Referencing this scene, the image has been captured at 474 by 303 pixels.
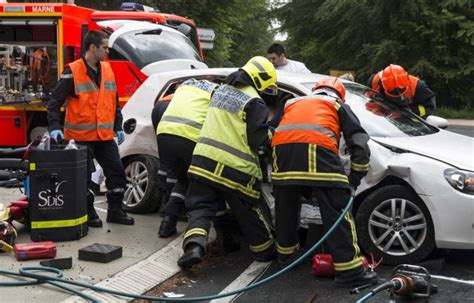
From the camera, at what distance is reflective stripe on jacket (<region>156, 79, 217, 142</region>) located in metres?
6.01

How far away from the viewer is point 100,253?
5.30 meters

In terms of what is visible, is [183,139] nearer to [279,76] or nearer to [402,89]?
[279,76]

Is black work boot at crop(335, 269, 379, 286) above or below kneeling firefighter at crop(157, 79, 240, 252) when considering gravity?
below

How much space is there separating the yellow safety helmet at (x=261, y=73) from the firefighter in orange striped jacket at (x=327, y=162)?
47 centimetres

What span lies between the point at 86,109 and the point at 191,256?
2.03 m

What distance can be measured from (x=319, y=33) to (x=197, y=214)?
1187 inches

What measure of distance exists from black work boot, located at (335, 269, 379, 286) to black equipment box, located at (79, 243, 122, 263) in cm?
183

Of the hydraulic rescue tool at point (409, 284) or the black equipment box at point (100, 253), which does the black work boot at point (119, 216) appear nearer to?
the black equipment box at point (100, 253)

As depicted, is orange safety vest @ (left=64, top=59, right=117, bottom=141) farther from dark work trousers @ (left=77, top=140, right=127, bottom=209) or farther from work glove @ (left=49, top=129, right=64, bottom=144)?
work glove @ (left=49, top=129, right=64, bottom=144)

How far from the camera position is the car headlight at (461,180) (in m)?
5.17

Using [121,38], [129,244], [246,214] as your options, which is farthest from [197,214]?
[121,38]

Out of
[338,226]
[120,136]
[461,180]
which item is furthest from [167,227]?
[461,180]

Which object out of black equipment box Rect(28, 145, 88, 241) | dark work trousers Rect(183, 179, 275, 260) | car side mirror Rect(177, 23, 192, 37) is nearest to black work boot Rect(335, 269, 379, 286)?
dark work trousers Rect(183, 179, 275, 260)

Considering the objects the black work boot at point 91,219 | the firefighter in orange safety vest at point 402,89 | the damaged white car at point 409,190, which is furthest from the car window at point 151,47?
the damaged white car at point 409,190
